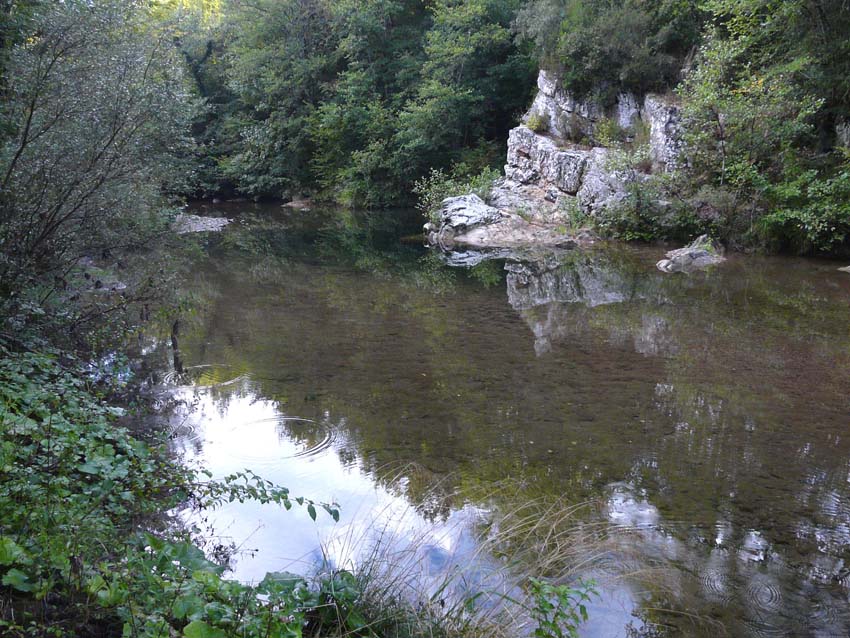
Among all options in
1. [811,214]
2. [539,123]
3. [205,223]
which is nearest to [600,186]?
[539,123]

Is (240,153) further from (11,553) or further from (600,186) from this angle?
(11,553)

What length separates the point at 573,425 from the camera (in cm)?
636

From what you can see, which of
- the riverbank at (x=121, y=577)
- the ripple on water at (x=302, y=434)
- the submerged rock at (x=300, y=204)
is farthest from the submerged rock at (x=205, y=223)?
the riverbank at (x=121, y=577)

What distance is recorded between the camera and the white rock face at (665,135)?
55.9 feet

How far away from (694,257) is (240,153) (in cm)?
2323

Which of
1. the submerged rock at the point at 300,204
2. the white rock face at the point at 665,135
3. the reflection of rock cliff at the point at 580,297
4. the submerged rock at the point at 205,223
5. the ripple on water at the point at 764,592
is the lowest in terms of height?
the submerged rock at the point at 205,223

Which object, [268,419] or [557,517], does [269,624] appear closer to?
[557,517]

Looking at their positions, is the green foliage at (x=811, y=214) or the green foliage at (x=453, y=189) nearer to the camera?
the green foliage at (x=811, y=214)

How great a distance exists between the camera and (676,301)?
11336mm

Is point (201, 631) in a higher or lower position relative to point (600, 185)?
lower

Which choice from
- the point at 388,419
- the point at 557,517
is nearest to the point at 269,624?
the point at 557,517

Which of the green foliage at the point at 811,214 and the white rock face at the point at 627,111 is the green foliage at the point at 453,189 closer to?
the white rock face at the point at 627,111

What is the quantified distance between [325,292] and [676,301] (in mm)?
6363

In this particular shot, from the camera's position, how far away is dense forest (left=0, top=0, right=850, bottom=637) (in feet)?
9.21
